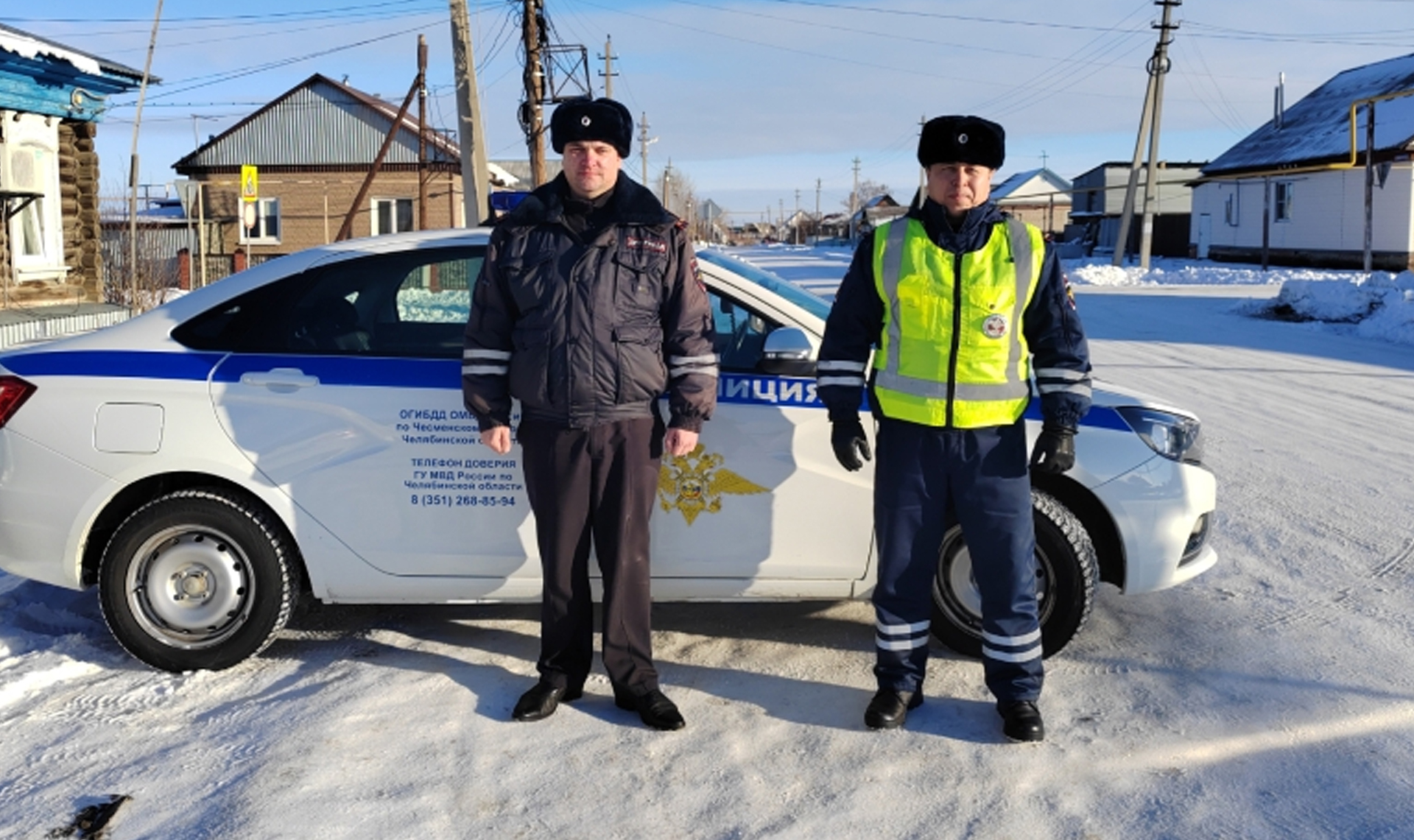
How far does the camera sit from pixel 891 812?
3375 millimetres

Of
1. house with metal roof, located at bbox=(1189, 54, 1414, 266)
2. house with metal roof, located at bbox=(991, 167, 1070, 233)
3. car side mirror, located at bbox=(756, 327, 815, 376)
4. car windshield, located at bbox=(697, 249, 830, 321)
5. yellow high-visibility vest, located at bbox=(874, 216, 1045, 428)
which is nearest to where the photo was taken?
yellow high-visibility vest, located at bbox=(874, 216, 1045, 428)

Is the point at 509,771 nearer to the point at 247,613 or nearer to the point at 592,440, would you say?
the point at 592,440

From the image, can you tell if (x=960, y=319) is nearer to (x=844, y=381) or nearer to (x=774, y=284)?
(x=844, y=381)

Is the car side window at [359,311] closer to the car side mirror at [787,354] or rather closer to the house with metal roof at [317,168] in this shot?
the car side mirror at [787,354]

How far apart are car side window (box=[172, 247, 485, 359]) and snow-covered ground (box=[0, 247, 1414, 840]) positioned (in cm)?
115

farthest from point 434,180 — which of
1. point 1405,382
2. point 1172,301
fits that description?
point 1405,382

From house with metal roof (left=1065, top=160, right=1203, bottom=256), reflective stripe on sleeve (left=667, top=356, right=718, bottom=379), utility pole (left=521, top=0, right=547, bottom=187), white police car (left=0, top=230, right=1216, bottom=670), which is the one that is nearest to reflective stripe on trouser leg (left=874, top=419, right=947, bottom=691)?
white police car (left=0, top=230, right=1216, bottom=670)

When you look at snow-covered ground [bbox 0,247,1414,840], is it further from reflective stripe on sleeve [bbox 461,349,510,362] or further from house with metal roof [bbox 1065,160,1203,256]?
house with metal roof [bbox 1065,160,1203,256]

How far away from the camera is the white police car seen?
4281 millimetres

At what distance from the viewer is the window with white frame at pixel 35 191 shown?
15.3m

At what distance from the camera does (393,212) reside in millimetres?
42750

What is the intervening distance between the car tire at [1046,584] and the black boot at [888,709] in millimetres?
462

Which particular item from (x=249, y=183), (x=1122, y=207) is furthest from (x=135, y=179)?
(x=1122, y=207)

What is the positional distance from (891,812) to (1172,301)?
2177 cm
